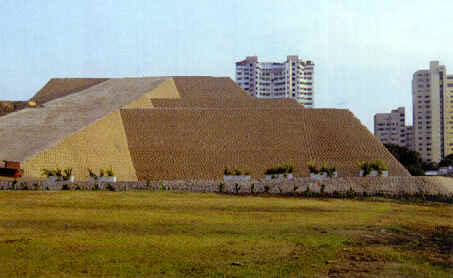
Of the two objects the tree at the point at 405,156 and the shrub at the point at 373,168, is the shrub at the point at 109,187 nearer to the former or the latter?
the shrub at the point at 373,168

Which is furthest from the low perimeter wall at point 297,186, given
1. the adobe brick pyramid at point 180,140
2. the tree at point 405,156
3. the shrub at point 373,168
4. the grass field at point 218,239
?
the tree at point 405,156

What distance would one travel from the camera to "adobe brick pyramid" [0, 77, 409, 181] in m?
21.1

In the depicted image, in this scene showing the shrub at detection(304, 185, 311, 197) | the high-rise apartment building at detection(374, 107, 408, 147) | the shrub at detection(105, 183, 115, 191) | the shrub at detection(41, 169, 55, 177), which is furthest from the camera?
the high-rise apartment building at detection(374, 107, 408, 147)

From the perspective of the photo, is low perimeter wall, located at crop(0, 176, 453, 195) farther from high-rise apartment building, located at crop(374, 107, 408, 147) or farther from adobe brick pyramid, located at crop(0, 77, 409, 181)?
high-rise apartment building, located at crop(374, 107, 408, 147)

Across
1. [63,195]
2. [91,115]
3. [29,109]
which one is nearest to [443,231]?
[63,195]

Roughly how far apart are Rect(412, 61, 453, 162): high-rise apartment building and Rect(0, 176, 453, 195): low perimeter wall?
57.7 m

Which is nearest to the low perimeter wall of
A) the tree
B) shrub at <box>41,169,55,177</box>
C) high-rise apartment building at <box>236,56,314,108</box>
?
shrub at <box>41,169,55,177</box>

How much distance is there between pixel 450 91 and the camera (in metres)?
70.2

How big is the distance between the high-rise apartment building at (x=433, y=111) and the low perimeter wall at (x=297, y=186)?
57652 millimetres

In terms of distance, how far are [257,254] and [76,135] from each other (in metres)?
15.6

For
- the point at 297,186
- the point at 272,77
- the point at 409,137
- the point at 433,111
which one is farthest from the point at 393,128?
the point at 297,186

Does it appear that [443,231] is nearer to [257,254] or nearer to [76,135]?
[257,254]

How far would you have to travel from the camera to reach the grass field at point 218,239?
6.29 m

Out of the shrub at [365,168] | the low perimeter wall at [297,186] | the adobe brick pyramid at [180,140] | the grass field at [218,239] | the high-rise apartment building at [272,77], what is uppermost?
the high-rise apartment building at [272,77]
